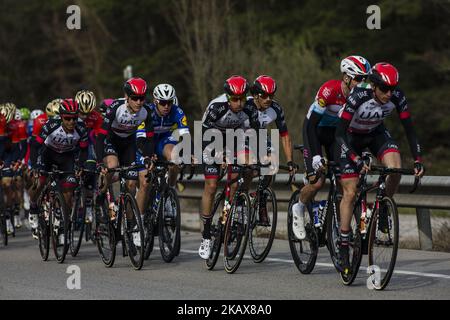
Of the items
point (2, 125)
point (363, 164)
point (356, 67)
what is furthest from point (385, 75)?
point (2, 125)

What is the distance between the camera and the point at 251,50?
102 feet

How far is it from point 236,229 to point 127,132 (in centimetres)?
249

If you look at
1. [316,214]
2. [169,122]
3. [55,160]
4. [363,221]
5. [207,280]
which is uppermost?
[169,122]

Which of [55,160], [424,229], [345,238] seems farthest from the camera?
[55,160]

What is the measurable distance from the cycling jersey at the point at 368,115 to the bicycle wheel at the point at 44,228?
4.80 m

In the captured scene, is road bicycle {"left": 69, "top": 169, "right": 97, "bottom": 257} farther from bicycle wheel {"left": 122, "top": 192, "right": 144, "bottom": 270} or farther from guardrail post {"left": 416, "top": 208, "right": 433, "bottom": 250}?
guardrail post {"left": 416, "top": 208, "right": 433, "bottom": 250}

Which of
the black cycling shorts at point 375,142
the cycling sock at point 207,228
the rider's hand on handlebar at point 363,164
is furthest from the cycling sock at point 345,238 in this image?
the cycling sock at point 207,228

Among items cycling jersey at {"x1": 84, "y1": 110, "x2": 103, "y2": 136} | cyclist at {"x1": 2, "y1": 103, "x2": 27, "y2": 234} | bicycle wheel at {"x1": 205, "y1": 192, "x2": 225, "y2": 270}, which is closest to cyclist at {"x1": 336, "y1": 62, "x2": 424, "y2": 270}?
bicycle wheel at {"x1": 205, "y1": 192, "x2": 225, "y2": 270}

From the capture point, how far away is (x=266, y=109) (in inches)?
488

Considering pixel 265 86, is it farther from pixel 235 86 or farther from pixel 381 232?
pixel 381 232

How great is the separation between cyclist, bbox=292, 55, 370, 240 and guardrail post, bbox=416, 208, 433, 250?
255 cm

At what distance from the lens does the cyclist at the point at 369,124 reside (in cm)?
976

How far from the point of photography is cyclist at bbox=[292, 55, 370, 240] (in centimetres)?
1081

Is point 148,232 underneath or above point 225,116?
underneath
